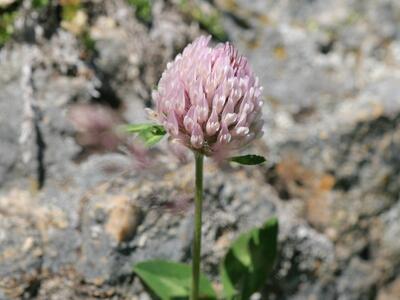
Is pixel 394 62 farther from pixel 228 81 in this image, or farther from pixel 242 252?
pixel 228 81

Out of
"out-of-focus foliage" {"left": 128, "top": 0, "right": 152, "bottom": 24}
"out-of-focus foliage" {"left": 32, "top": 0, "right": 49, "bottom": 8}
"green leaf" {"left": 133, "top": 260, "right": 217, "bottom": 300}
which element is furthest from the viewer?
"out-of-focus foliage" {"left": 128, "top": 0, "right": 152, "bottom": 24}

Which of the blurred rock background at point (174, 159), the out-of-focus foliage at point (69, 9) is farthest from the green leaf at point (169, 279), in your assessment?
the out-of-focus foliage at point (69, 9)

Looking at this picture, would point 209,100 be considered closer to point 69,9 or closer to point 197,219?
point 197,219

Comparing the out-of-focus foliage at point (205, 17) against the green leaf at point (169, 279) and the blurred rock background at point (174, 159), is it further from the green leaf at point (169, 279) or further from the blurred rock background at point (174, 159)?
the green leaf at point (169, 279)

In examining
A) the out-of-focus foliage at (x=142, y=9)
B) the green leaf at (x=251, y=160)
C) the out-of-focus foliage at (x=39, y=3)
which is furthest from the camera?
the out-of-focus foliage at (x=142, y=9)

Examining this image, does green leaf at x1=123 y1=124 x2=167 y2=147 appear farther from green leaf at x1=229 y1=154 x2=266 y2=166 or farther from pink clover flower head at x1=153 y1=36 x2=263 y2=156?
green leaf at x1=229 y1=154 x2=266 y2=166

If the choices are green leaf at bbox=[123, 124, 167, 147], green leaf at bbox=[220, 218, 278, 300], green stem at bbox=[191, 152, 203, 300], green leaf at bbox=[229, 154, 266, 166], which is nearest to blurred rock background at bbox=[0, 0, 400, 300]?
green leaf at bbox=[220, 218, 278, 300]
